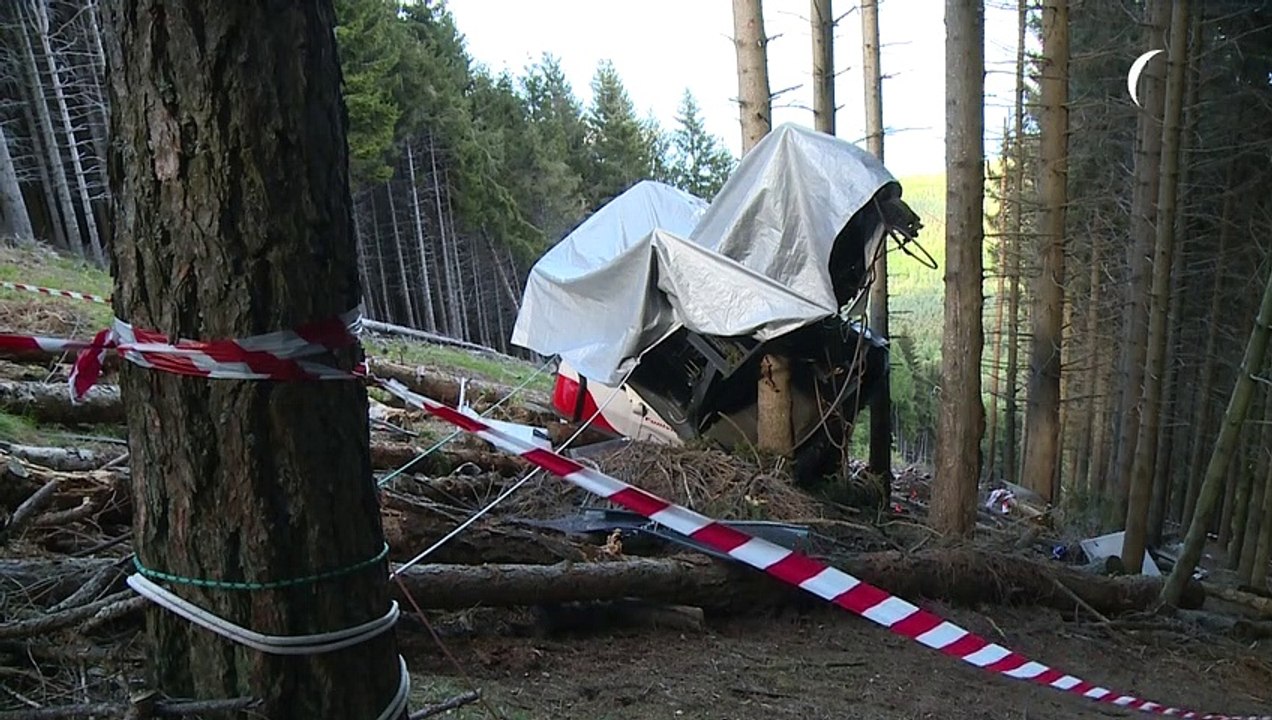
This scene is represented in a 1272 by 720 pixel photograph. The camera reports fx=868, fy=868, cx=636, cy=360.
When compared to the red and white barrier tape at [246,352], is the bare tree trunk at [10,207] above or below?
above

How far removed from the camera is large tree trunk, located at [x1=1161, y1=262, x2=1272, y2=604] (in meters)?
6.24

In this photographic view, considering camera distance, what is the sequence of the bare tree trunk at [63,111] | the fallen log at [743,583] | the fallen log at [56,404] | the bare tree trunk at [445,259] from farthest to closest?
the bare tree trunk at [445,259]
the bare tree trunk at [63,111]
the fallen log at [56,404]
the fallen log at [743,583]

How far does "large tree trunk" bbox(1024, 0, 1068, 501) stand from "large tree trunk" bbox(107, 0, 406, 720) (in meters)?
11.0

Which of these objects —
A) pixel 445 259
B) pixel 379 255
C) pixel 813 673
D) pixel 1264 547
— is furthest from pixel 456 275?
pixel 813 673

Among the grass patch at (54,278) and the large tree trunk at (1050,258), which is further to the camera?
the large tree trunk at (1050,258)

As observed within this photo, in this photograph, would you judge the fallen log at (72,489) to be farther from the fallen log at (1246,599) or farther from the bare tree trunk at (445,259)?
the bare tree trunk at (445,259)

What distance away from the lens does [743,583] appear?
14.9 ft

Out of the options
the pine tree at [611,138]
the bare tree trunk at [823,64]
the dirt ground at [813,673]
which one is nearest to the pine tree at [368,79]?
the bare tree trunk at [823,64]

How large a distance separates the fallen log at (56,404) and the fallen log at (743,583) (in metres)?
3.20

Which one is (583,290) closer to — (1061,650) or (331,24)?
(1061,650)

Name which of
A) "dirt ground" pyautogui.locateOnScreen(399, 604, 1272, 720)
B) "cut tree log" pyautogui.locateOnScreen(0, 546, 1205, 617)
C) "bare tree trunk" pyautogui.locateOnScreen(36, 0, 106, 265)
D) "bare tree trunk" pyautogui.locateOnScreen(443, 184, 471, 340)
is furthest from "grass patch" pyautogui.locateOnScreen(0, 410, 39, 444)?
"bare tree trunk" pyautogui.locateOnScreen(443, 184, 471, 340)

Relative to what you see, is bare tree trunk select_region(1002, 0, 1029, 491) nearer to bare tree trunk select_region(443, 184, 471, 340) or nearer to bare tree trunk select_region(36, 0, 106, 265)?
bare tree trunk select_region(443, 184, 471, 340)

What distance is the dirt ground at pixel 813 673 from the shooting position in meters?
3.28

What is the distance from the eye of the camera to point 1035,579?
5754 mm
